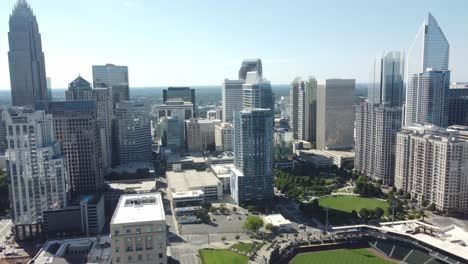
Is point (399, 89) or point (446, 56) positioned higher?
point (446, 56)

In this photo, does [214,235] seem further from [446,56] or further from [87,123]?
[446,56]

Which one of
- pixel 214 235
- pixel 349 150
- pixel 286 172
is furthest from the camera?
pixel 349 150

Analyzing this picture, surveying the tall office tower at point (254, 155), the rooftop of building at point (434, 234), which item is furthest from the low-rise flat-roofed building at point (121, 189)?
the rooftop of building at point (434, 234)

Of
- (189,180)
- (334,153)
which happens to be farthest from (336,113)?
(189,180)

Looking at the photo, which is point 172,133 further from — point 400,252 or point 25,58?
point 400,252

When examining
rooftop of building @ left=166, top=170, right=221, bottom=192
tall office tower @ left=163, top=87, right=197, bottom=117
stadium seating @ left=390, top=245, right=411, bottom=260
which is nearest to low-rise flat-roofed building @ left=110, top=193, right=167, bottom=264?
stadium seating @ left=390, top=245, right=411, bottom=260

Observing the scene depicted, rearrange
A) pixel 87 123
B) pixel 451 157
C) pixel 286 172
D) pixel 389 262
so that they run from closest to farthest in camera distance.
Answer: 1. pixel 389 262
2. pixel 451 157
3. pixel 87 123
4. pixel 286 172

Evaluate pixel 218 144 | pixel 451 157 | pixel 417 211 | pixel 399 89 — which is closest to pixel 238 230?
pixel 417 211
